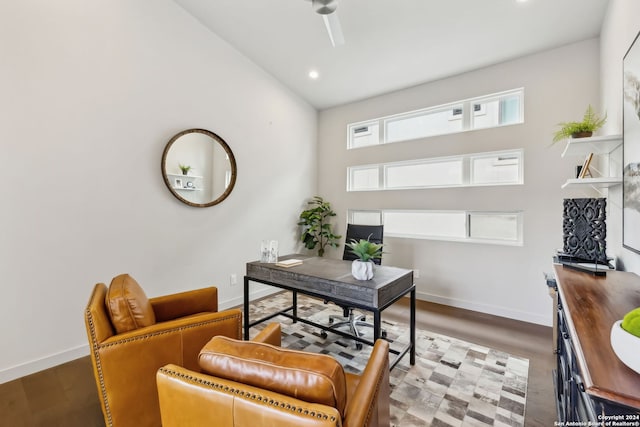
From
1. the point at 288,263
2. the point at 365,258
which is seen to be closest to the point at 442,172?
the point at 365,258

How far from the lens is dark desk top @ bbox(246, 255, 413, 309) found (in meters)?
1.84

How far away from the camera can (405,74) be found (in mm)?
3670

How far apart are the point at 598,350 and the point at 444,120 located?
11.8 ft

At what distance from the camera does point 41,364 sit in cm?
214

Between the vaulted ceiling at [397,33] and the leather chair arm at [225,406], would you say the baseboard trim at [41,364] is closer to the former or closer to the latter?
the leather chair arm at [225,406]

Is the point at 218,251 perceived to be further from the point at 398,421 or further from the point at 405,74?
the point at 405,74

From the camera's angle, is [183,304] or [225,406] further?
[183,304]

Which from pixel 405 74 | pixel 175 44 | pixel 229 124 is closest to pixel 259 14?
pixel 175 44

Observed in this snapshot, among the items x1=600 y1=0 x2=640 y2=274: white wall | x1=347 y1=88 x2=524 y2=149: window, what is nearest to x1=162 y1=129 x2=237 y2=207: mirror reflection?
x1=347 y1=88 x2=524 y2=149: window

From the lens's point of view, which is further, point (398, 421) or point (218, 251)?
point (218, 251)

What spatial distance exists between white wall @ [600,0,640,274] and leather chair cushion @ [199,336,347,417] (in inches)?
77.2

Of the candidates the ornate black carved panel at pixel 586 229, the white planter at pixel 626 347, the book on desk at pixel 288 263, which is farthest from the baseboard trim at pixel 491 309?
the white planter at pixel 626 347

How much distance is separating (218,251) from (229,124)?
1660 mm

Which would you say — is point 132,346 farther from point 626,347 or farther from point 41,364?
point 626,347
